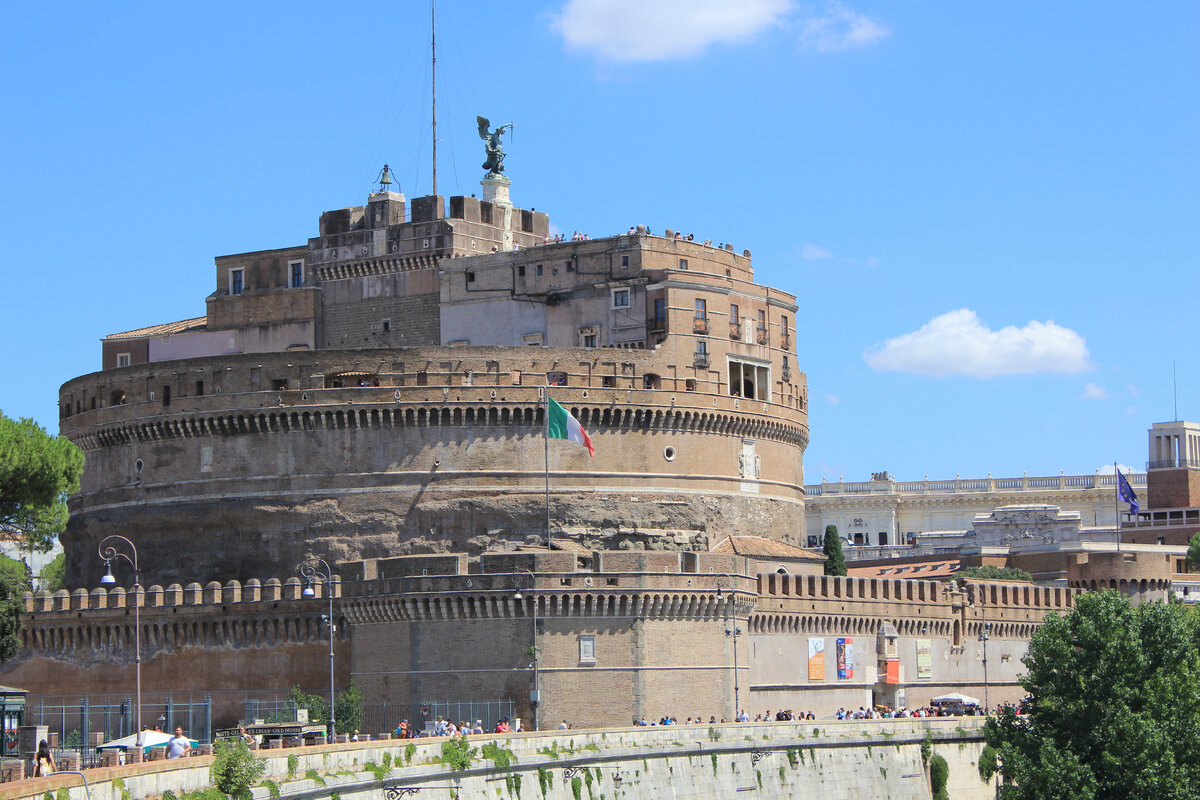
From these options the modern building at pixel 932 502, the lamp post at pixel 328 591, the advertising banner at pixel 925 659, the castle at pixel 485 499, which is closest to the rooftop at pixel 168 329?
the castle at pixel 485 499

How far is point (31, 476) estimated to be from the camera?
→ 238 feet

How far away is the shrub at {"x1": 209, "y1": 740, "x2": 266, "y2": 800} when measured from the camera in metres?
41.4

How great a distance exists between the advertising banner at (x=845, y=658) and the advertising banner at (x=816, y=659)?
1.30m

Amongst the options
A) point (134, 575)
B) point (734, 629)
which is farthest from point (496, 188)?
point (734, 629)

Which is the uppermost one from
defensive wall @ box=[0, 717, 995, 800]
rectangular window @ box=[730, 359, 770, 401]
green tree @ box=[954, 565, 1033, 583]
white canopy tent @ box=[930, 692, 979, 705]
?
rectangular window @ box=[730, 359, 770, 401]

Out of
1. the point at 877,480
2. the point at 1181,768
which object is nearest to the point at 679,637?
the point at 1181,768

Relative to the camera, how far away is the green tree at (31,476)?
71.8 metres

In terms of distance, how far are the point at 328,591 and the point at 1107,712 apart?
1009 inches

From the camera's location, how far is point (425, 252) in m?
90.9

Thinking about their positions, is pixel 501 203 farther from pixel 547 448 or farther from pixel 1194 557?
pixel 1194 557

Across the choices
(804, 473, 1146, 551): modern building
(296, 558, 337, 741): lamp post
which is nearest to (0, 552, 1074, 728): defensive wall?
(296, 558, 337, 741): lamp post

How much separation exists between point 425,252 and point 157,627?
2317 cm

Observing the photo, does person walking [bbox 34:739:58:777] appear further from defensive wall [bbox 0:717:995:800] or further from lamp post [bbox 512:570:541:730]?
lamp post [bbox 512:570:541:730]

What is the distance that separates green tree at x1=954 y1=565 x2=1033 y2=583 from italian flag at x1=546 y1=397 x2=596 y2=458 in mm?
27202
